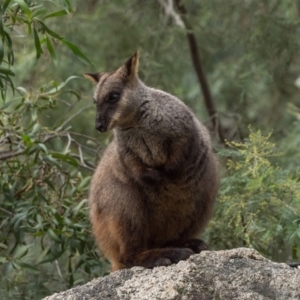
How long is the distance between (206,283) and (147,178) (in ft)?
4.97

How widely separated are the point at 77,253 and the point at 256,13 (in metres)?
4.44

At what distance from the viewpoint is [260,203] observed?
6562mm

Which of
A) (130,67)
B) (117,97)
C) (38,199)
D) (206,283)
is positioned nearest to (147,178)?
(117,97)

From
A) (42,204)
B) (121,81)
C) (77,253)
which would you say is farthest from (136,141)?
(77,253)

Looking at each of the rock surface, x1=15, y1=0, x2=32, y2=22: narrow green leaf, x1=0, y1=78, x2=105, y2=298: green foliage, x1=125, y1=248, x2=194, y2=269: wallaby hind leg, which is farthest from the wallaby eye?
the rock surface

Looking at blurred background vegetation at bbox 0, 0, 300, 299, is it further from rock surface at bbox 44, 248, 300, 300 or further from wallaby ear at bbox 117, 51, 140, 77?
rock surface at bbox 44, 248, 300, 300

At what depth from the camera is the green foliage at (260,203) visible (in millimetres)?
6371

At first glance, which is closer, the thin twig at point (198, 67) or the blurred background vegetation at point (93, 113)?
the blurred background vegetation at point (93, 113)

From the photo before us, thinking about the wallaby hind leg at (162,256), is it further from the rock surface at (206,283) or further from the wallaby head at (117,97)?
the wallaby head at (117,97)

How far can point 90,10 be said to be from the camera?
1208 centimetres

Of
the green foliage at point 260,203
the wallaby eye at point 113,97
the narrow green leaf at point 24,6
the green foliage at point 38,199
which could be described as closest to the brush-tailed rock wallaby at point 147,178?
the wallaby eye at point 113,97

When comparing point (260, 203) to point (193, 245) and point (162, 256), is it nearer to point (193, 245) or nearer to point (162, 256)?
point (193, 245)

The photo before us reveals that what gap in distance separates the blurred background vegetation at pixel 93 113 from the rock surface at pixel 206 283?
1342 mm

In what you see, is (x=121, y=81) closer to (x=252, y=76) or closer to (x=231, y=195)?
(x=231, y=195)
